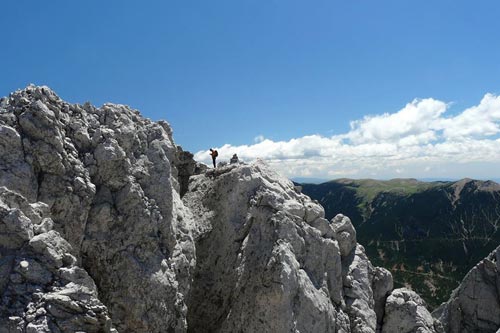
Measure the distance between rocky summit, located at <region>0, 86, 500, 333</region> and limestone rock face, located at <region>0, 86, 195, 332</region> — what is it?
7cm

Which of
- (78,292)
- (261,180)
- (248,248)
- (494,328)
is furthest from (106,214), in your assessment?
(494,328)

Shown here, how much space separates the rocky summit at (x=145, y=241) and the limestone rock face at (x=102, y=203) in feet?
0.22

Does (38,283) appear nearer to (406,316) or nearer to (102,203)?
(102,203)

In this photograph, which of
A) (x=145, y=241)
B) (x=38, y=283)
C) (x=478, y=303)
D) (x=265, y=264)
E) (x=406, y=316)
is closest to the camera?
(x=38, y=283)

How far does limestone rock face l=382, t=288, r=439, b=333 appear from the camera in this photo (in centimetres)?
3706

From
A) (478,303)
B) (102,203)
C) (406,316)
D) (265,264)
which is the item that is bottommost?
(478,303)

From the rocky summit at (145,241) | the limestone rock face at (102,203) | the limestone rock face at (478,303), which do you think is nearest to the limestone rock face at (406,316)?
the rocky summit at (145,241)

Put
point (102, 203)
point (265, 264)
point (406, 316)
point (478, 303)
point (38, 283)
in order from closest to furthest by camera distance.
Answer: point (38, 283), point (102, 203), point (265, 264), point (406, 316), point (478, 303)

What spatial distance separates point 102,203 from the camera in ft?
83.5

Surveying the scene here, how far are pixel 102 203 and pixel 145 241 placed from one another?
3625mm

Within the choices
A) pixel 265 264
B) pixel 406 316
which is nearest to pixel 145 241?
pixel 265 264

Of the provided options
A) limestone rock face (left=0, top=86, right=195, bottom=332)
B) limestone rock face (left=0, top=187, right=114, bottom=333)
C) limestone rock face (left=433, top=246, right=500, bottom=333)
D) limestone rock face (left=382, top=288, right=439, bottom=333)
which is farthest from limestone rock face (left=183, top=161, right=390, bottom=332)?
limestone rock face (left=433, top=246, right=500, bottom=333)

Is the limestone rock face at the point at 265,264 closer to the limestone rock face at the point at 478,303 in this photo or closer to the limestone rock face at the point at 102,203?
the limestone rock face at the point at 102,203

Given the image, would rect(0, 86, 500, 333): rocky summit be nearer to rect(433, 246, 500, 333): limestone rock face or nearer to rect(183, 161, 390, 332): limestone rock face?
rect(183, 161, 390, 332): limestone rock face
